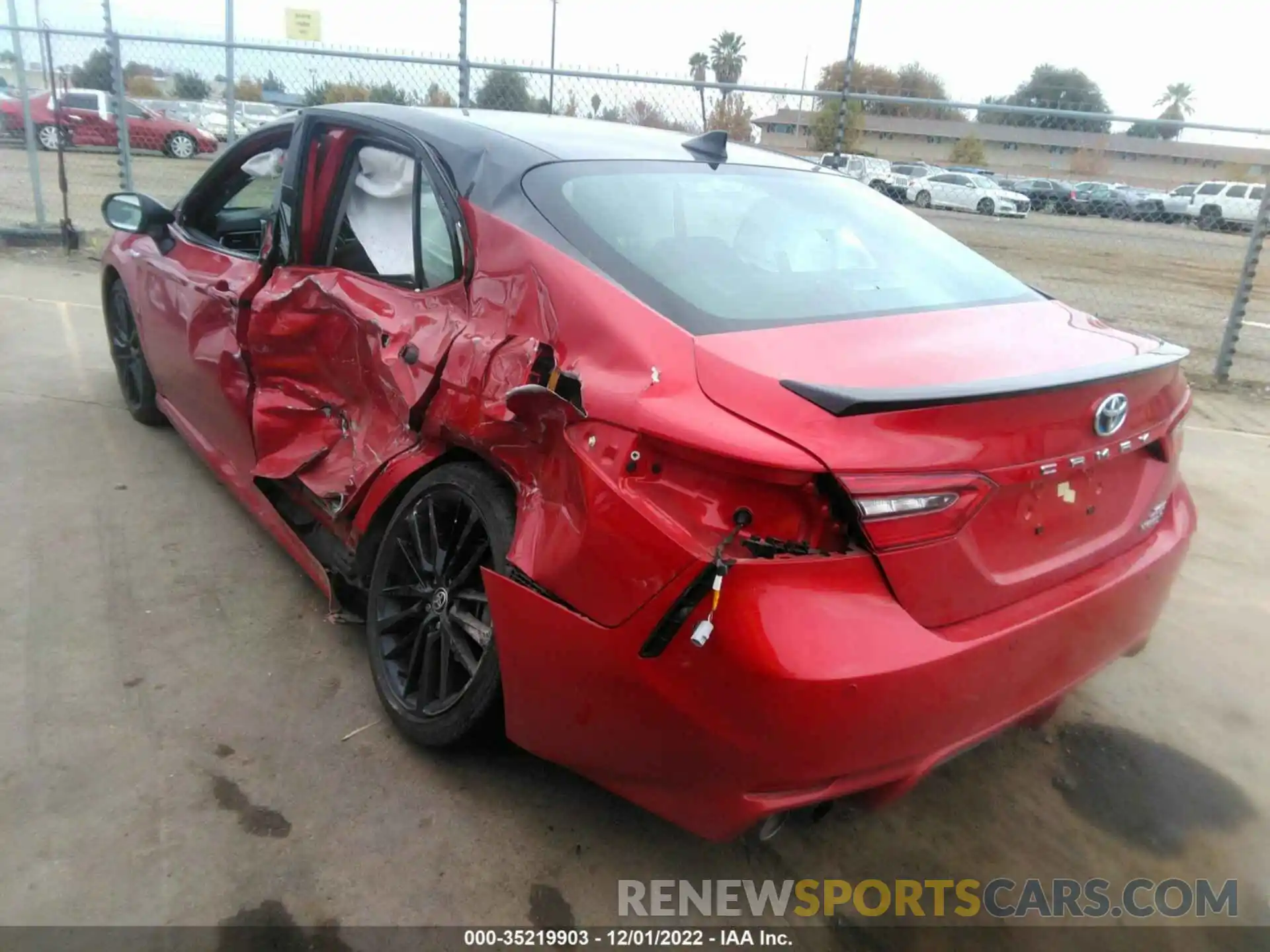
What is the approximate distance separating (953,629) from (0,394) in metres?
5.33

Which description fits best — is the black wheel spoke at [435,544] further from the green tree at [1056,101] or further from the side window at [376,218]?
the green tree at [1056,101]

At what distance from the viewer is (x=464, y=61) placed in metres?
7.66

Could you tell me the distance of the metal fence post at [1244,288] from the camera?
275 inches

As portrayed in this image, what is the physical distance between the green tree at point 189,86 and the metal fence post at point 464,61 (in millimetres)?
4401

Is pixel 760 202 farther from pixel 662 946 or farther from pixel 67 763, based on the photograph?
pixel 67 763

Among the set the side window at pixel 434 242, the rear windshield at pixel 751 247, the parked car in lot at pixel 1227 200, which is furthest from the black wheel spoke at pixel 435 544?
the parked car in lot at pixel 1227 200

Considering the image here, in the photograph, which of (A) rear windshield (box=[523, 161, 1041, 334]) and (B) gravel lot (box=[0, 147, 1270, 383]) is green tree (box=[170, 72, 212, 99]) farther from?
(A) rear windshield (box=[523, 161, 1041, 334])

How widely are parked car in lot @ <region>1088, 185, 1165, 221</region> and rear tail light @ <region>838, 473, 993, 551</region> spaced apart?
1109cm

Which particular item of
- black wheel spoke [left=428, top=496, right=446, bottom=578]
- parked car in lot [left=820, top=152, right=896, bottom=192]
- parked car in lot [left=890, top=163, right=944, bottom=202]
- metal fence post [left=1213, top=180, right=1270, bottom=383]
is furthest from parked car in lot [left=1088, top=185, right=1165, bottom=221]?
black wheel spoke [left=428, top=496, right=446, bottom=578]

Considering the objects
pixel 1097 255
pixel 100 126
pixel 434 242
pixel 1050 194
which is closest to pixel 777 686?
pixel 434 242

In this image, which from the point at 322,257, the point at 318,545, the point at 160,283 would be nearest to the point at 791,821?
the point at 318,545

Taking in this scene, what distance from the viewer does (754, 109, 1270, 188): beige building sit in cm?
997

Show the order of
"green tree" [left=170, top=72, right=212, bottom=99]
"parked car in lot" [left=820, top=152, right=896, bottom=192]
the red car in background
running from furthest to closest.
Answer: the red car in background → "green tree" [left=170, top=72, right=212, bottom=99] → "parked car in lot" [left=820, top=152, right=896, bottom=192]

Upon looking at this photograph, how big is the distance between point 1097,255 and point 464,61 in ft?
54.6
